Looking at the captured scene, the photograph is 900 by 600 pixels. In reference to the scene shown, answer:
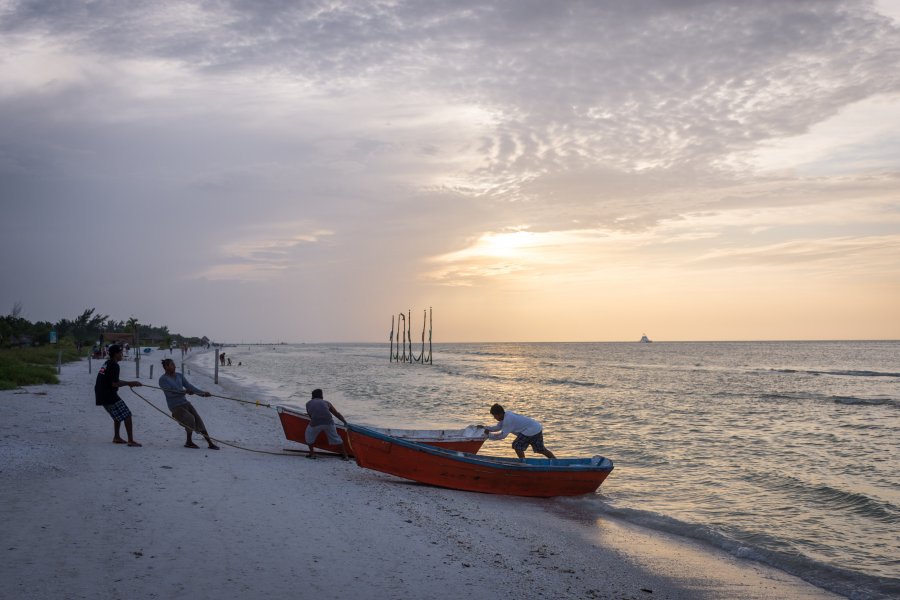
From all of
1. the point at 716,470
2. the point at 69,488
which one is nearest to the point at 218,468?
the point at 69,488

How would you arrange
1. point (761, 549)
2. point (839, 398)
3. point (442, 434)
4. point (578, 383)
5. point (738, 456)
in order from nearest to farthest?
point (761, 549)
point (442, 434)
point (738, 456)
point (839, 398)
point (578, 383)

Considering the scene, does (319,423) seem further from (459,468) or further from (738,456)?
(738,456)

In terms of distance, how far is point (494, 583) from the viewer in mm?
6617

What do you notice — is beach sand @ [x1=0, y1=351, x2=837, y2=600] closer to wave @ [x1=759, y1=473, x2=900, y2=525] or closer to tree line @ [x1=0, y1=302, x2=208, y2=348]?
wave @ [x1=759, y1=473, x2=900, y2=525]

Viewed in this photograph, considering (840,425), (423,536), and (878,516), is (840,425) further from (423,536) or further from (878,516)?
(423,536)

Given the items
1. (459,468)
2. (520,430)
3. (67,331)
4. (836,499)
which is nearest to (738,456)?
(836,499)

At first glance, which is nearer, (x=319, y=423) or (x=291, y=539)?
(x=291, y=539)

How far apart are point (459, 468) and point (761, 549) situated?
5.03 m

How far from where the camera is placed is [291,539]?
23.8 feet

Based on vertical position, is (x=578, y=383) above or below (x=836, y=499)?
below

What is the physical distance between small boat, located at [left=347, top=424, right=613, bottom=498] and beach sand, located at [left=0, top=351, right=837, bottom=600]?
283 millimetres

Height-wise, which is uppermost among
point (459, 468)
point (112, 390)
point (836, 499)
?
point (112, 390)

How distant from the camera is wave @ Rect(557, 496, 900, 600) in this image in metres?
7.90

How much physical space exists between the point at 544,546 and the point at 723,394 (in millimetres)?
35123
